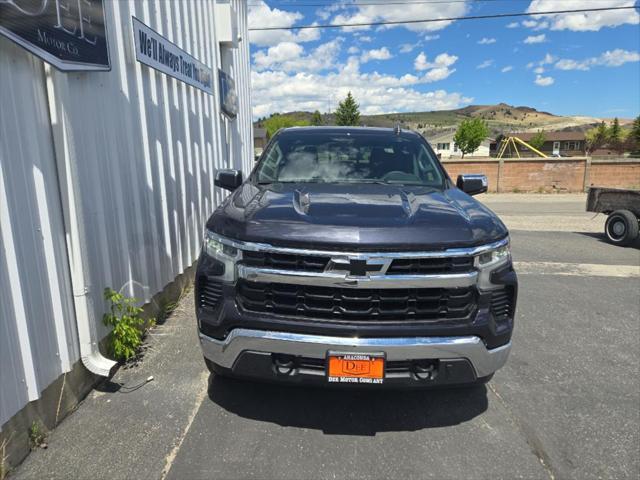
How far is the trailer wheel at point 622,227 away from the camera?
29.0 ft

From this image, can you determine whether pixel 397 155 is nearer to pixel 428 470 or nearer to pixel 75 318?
pixel 428 470

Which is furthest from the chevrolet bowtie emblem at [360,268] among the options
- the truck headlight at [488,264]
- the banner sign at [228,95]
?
the banner sign at [228,95]

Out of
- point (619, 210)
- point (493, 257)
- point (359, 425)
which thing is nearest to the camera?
point (493, 257)

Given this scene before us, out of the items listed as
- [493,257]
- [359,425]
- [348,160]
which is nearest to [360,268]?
[493,257]

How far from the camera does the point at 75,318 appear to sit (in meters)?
2.95

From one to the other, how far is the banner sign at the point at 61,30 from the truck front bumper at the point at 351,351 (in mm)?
1942

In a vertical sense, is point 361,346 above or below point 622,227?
above

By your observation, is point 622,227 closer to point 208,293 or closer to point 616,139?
point 208,293

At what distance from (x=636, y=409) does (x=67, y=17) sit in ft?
15.2

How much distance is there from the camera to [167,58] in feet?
15.0

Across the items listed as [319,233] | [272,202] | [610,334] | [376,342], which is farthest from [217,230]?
[610,334]

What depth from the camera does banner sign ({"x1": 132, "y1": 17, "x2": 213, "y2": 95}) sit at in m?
3.96

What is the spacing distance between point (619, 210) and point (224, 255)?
9.66 metres

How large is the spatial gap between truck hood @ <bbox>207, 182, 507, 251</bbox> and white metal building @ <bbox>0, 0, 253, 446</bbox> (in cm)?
102
